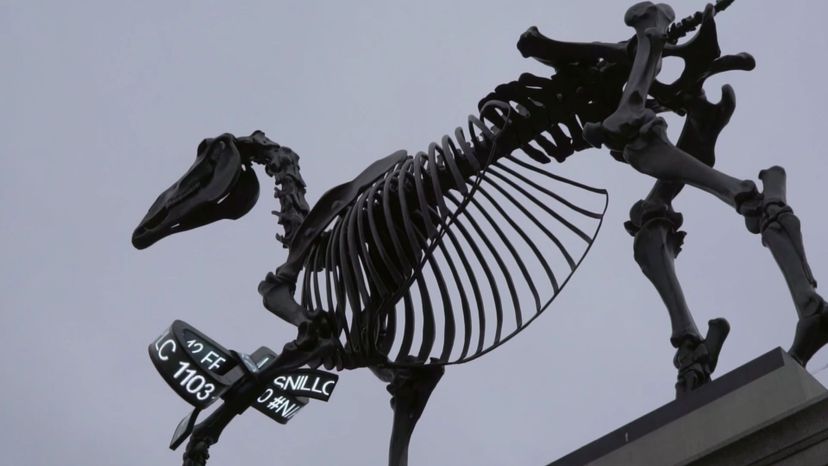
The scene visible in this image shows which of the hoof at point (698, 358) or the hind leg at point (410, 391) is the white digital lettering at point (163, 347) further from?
the hoof at point (698, 358)

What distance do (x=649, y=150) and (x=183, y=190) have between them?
4.53m

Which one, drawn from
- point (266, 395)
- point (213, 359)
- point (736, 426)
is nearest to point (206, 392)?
point (213, 359)

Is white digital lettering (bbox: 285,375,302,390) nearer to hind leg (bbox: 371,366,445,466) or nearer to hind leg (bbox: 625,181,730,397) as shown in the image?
hind leg (bbox: 371,366,445,466)

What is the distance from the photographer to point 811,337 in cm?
700

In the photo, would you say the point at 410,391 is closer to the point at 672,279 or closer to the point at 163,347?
the point at 163,347

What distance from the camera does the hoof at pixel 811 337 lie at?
23.0 ft

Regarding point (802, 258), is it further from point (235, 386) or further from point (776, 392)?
point (235, 386)

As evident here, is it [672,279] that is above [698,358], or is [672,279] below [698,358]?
above

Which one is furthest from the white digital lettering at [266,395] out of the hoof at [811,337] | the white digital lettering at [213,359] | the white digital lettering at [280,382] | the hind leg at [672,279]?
the hoof at [811,337]

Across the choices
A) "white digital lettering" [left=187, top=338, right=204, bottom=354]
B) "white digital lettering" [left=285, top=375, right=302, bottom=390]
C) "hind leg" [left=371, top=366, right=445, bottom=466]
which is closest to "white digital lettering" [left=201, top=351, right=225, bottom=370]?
"white digital lettering" [left=187, top=338, right=204, bottom=354]

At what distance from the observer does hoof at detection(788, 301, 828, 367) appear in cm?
700

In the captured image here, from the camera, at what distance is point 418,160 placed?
1005 centimetres

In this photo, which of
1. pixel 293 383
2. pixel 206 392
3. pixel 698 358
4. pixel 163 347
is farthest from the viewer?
pixel 293 383

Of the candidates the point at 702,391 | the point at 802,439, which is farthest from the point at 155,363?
the point at 802,439
